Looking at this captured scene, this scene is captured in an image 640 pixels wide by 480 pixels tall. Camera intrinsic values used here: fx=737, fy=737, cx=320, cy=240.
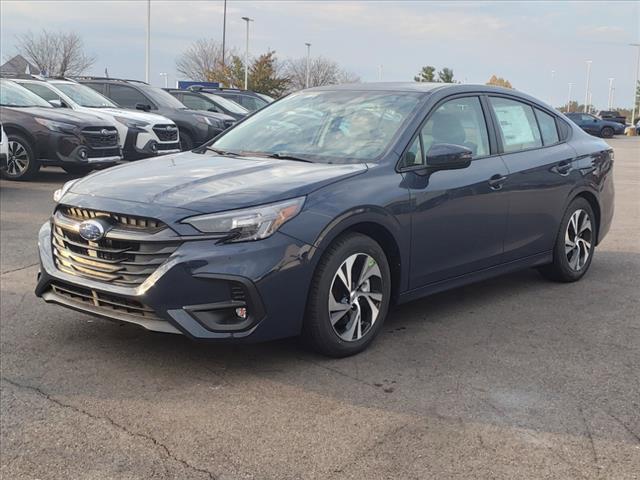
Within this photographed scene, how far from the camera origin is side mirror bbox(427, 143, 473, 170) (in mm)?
4582

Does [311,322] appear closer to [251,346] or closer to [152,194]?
[251,346]

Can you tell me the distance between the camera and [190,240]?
147 inches

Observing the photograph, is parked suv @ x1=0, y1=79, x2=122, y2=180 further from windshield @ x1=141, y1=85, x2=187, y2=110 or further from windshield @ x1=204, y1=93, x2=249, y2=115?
windshield @ x1=204, y1=93, x2=249, y2=115

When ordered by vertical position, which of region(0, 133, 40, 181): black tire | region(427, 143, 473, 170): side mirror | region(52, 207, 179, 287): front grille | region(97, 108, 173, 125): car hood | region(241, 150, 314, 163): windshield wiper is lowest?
region(0, 133, 40, 181): black tire

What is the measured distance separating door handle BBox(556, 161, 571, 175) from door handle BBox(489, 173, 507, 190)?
81cm

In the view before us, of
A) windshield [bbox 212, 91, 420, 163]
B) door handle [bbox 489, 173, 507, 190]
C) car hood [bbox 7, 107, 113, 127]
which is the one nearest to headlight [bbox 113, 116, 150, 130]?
car hood [bbox 7, 107, 113, 127]

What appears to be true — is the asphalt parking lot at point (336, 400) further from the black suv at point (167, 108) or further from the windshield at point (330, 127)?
the black suv at point (167, 108)

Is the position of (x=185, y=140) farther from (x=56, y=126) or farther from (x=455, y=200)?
(x=455, y=200)

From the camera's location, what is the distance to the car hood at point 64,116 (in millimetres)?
11680

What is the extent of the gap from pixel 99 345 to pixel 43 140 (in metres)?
8.09

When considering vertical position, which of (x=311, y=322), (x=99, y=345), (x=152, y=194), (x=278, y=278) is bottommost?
(x=99, y=345)

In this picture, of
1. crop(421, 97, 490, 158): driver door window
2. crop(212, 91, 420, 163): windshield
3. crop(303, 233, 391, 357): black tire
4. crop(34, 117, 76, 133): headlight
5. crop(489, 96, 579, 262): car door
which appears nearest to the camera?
crop(303, 233, 391, 357): black tire

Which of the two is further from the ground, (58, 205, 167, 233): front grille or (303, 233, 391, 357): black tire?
(58, 205, 167, 233): front grille

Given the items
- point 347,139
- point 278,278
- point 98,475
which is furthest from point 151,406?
point 347,139
